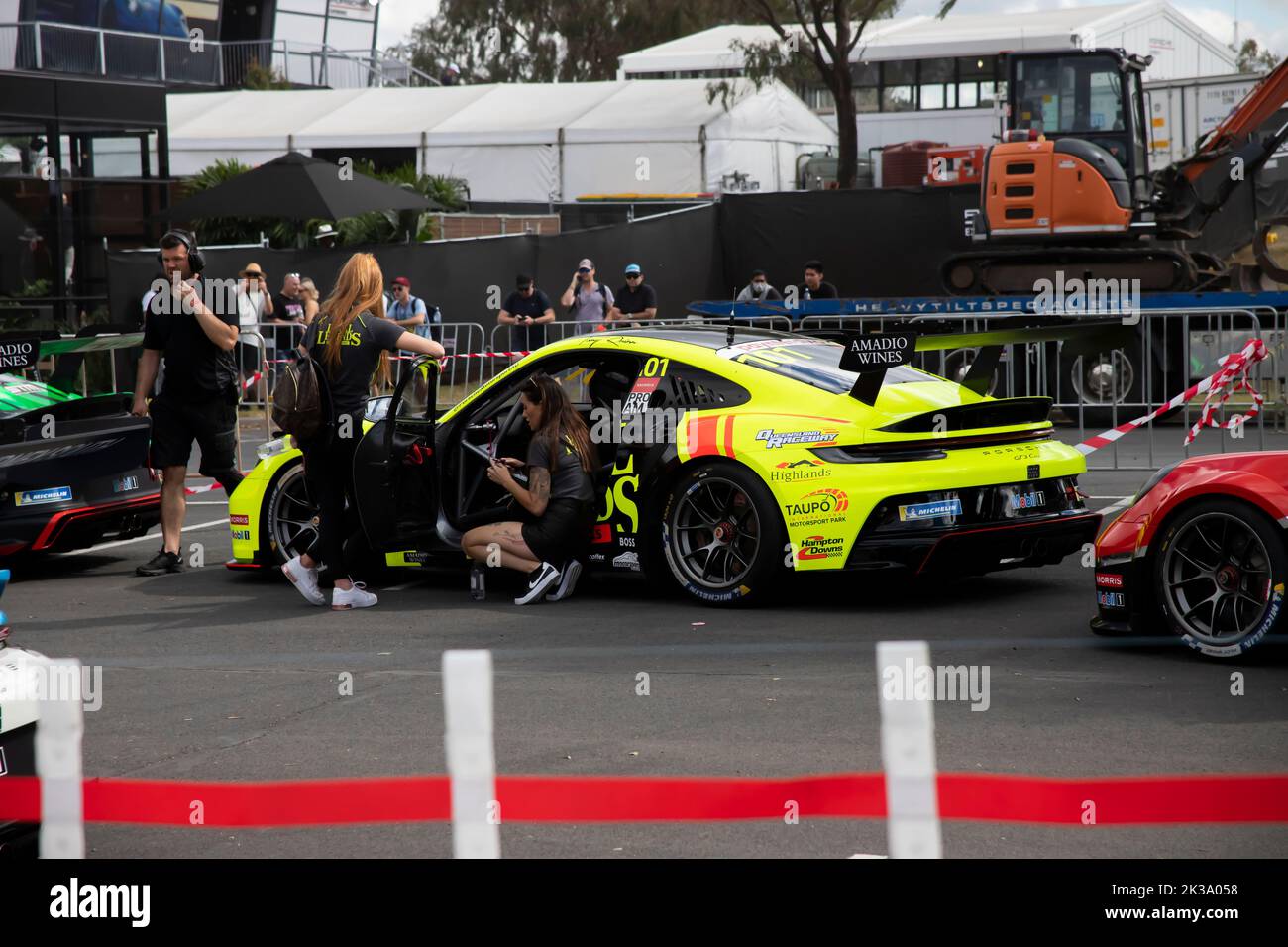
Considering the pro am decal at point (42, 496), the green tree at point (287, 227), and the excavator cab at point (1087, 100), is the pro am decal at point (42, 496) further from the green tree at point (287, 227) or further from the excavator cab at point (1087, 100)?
the green tree at point (287, 227)

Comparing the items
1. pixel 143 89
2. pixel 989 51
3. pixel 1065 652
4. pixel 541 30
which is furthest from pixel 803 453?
pixel 541 30

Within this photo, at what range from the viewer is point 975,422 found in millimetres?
8391

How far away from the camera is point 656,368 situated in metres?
8.85

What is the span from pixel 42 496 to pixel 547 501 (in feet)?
10.6

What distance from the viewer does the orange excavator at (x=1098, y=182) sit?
21.0 m

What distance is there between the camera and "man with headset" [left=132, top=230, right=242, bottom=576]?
32.9ft

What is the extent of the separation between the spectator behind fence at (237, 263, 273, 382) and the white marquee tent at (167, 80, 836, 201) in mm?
18182

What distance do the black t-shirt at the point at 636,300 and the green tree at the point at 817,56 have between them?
58.7 feet

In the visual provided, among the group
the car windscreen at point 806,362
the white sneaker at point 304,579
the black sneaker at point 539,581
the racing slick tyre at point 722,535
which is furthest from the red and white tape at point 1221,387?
the white sneaker at point 304,579

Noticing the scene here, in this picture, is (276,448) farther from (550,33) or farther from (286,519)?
(550,33)

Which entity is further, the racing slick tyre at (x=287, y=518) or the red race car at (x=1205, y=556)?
the racing slick tyre at (x=287, y=518)

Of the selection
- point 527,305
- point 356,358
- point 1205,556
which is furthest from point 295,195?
point 1205,556

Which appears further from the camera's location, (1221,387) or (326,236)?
(326,236)

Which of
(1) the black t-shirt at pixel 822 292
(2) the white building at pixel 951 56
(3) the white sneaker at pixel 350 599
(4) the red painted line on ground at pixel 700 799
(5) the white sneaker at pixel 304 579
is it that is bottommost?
(3) the white sneaker at pixel 350 599
